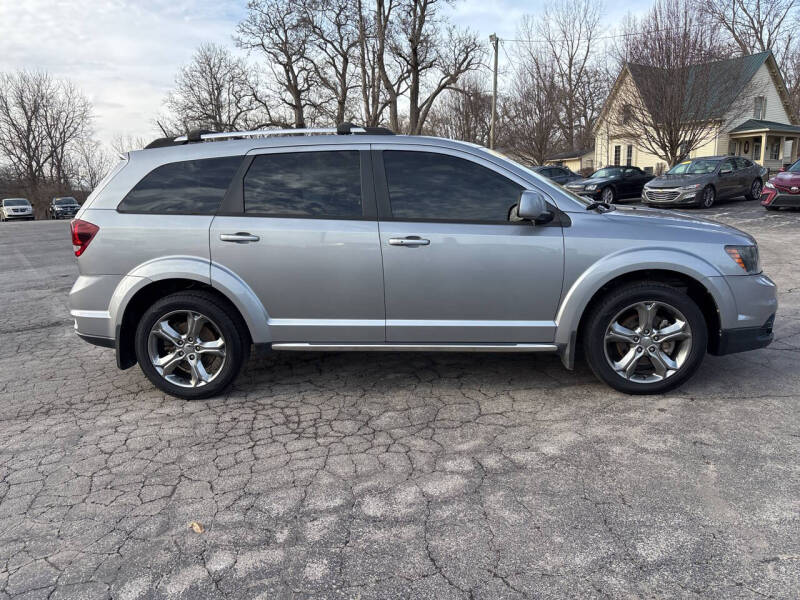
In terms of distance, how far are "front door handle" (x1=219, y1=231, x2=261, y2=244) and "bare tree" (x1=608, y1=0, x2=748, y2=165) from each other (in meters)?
22.4

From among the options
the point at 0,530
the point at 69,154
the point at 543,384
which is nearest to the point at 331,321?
the point at 543,384

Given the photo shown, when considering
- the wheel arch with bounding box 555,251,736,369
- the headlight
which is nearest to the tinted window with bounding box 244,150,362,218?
the wheel arch with bounding box 555,251,736,369

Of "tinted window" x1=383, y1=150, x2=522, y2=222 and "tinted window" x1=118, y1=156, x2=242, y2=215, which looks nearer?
"tinted window" x1=383, y1=150, x2=522, y2=222

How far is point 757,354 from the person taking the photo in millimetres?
4949

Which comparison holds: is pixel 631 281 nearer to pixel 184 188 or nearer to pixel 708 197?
pixel 184 188

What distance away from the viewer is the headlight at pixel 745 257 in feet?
13.0

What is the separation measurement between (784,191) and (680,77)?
26.7 feet

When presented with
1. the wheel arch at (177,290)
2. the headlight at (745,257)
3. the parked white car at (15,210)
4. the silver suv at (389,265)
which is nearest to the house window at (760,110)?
the headlight at (745,257)

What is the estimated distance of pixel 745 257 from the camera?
4.01 meters

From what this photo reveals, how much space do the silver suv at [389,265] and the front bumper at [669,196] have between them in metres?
15.4

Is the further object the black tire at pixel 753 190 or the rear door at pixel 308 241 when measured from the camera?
the black tire at pixel 753 190

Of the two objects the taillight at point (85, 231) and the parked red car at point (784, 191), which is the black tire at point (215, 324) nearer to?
the taillight at point (85, 231)

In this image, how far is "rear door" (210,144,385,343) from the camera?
393 centimetres

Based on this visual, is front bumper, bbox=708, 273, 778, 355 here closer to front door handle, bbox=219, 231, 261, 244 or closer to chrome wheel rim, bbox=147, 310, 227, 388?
front door handle, bbox=219, 231, 261, 244
